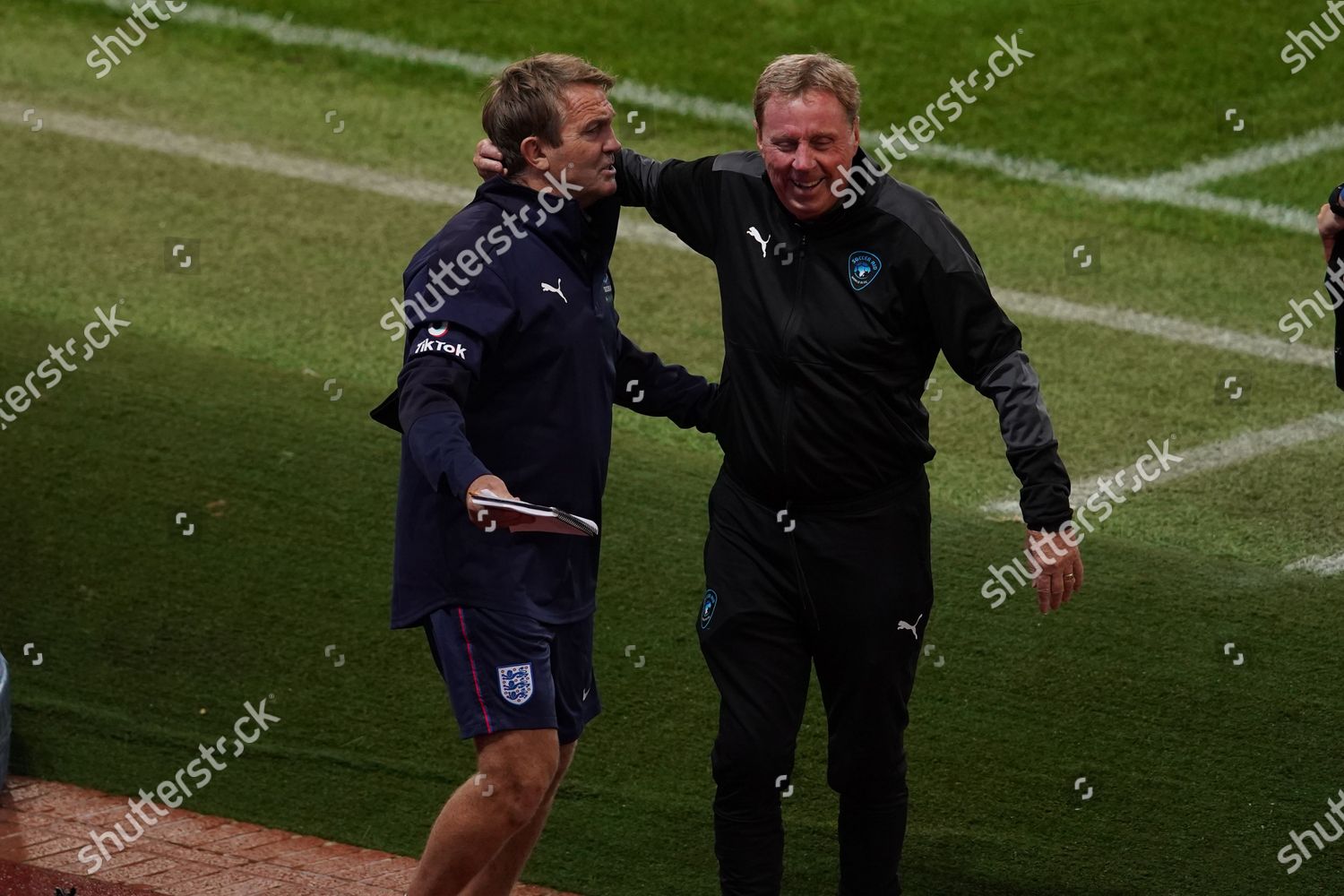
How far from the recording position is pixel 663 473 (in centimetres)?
771

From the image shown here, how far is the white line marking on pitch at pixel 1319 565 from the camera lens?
7.02m

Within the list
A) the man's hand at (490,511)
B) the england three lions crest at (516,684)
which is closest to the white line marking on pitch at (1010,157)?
the england three lions crest at (516,684)

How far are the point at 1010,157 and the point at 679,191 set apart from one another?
7.04m

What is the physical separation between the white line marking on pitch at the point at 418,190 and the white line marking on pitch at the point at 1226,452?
2.44 feet

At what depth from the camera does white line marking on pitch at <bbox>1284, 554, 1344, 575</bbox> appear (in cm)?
702

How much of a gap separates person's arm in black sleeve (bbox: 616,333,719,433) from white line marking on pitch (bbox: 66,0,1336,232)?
665cm

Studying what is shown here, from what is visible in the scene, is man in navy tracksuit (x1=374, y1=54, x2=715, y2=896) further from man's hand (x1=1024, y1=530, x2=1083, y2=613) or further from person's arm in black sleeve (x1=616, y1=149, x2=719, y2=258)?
man's hand (x1=1024, y1=530, x2=1083, y2=613)

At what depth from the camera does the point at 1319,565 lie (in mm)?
7066

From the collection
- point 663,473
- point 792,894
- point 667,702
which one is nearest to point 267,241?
point 663,473

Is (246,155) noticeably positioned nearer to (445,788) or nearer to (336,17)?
(336,17)

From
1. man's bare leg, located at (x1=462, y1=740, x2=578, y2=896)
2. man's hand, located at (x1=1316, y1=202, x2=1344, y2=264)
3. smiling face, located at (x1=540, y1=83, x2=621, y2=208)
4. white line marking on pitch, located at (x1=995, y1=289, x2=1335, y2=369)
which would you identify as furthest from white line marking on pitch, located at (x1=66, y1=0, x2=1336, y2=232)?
man's bare leg, located at (x1=462, y1=740, x2=578, y2=896)

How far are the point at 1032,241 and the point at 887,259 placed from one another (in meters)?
6.30

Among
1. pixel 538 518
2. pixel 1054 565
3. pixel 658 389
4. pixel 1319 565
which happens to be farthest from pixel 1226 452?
pixel 538 518

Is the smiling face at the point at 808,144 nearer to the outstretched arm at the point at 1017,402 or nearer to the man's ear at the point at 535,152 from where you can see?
the outstretched arm at the point at 1017,402
